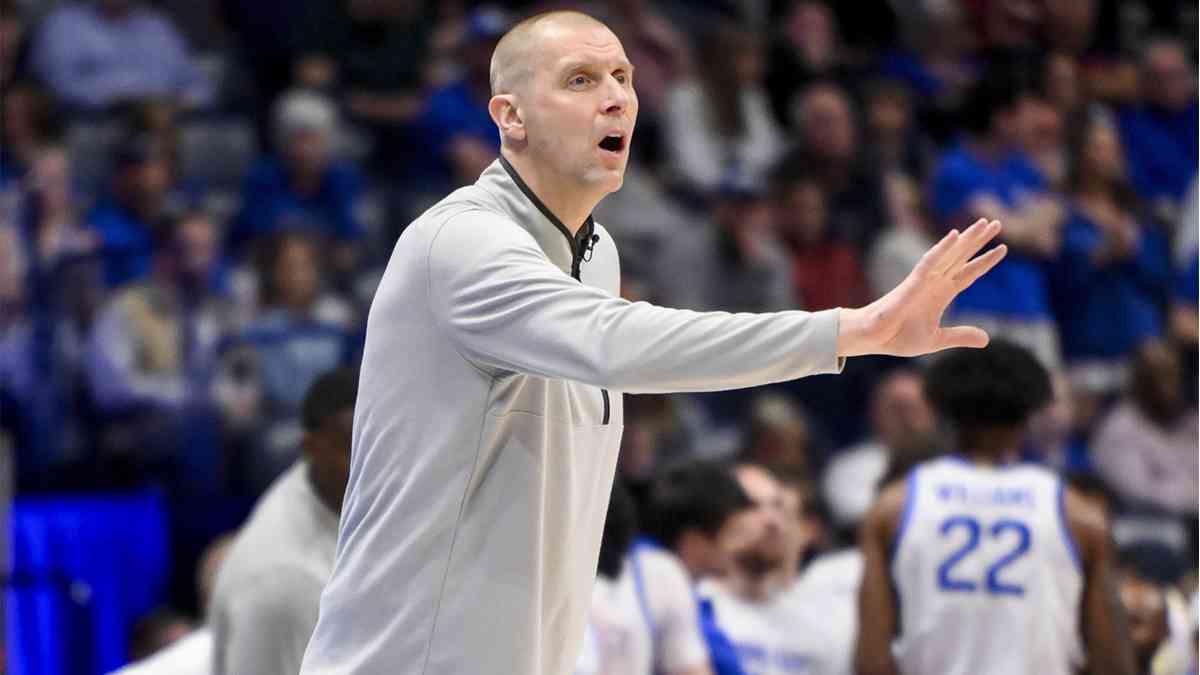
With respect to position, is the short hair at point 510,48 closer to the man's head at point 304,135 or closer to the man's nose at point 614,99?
the man's nose at point 614,99

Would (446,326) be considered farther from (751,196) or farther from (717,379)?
(751,196)

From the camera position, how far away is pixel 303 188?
9.91m

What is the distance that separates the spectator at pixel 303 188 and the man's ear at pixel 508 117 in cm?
643

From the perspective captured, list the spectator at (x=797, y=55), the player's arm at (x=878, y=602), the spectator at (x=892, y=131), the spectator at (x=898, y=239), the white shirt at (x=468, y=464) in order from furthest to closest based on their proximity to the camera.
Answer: the spectator at (x=797, y=55), the spectator at (x=892, y=131), the spectator at (x=898, y=239), the player's arm at (x=878, y=602), the white shirt at (x=468, y=464)

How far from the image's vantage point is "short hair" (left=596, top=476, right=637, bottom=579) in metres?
5.36

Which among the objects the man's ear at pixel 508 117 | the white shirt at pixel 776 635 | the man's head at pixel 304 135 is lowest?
the white shirt at pixel 776 635

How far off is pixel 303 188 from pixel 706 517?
4464mm

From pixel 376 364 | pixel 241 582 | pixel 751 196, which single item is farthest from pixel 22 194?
pixel 376 364

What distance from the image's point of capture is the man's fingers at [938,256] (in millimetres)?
2775

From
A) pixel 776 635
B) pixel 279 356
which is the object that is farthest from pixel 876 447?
pixel 776 635

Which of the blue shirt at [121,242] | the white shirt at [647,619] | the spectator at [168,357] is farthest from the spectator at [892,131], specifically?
the white shirt at [647,619]

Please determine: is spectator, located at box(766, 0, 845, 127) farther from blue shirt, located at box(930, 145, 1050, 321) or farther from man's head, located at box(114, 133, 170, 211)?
man's head, located at box(114, 133, 170, 211)

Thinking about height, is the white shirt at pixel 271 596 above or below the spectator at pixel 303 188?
below

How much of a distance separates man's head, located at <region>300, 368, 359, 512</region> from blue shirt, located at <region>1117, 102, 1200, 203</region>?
25.9ft
